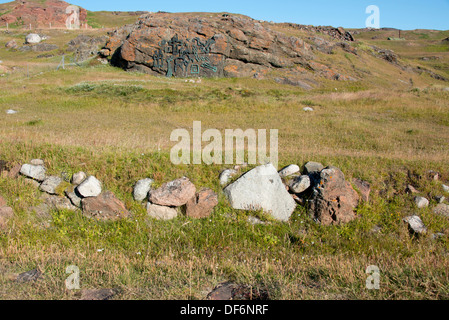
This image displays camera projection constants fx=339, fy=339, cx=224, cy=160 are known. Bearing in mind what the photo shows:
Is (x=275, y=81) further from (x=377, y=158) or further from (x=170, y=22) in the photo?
(x=377, y=158)

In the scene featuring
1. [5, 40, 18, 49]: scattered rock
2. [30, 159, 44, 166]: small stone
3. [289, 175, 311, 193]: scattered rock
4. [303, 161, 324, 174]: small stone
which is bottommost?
[289, 175, 311, 193]: scattered rock

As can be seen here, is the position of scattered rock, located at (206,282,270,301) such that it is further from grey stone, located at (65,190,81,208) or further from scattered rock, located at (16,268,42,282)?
grey stone, located at (65,190,81,208)

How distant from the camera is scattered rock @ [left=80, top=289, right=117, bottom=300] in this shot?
3.85 metres

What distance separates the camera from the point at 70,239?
589 cm

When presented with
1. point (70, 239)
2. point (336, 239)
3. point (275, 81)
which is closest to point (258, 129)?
point (336, 239)

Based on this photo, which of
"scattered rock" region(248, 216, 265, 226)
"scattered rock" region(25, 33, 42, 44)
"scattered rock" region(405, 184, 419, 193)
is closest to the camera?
"scattered rock" region(248, 216, 265, 226)

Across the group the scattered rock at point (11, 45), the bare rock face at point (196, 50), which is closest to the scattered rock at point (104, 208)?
the bare rock face at point (196, 50)

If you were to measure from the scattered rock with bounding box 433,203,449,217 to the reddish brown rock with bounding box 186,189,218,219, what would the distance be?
4.61 m

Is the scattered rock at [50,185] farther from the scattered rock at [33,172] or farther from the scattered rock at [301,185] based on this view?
the scattered rock at [301,185]

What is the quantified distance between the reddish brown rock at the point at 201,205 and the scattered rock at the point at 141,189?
36.3 inches

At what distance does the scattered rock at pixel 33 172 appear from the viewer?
7066 millimetres

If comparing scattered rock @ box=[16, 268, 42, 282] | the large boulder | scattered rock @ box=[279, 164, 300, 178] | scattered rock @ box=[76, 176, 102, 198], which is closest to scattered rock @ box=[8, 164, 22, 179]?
scattered rock @ box=[76, 176, 102, 198]

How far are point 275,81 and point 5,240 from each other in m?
26.7

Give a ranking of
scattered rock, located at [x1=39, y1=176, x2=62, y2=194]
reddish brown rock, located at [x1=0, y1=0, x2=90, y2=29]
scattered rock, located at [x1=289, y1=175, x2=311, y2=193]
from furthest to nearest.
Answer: reddish brown rock, located at [x1=0, y1=0, x2=90, y2=29]
scattered rock, located at [x1=289, y1=175, x2=311, y2=193]
scattered rock, located at [x1=39, y1=176, x2=62, y2=194]
